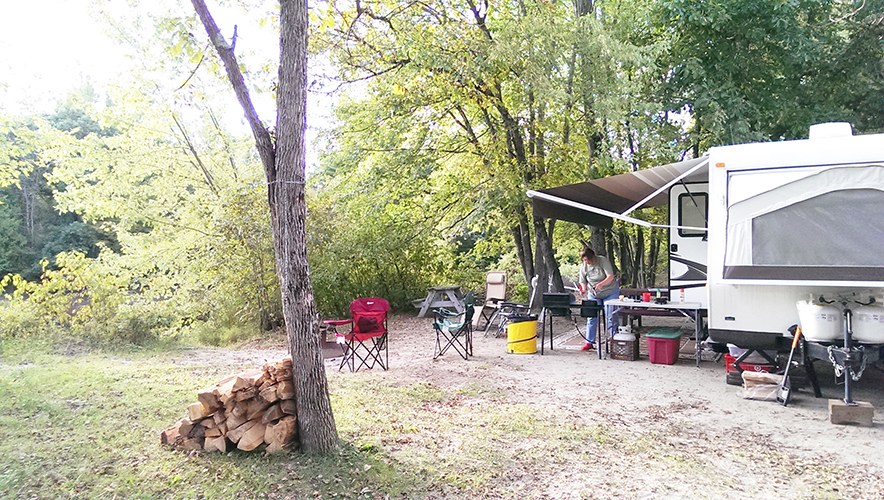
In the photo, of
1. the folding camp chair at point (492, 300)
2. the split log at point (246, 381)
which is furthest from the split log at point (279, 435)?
the folding camp chair at point (492, 300)

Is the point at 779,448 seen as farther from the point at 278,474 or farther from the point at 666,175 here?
the point at 666,175

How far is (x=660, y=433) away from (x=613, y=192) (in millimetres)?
4010

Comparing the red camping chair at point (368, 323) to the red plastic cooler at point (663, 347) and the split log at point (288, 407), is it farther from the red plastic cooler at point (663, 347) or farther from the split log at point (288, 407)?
the red plastic cooler at point (663, 347)

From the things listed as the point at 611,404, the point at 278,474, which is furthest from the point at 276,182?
the point at 611,404

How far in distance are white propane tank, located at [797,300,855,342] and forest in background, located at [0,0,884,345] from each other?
3931 mm

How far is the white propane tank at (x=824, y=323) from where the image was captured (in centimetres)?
409

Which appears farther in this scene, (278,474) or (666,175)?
(666,175)

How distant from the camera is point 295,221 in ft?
10.3

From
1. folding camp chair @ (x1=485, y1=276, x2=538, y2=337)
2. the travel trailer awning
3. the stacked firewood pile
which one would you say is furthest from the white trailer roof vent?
the stacked firewood pile

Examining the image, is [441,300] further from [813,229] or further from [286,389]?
[286,389]

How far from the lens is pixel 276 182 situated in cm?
313

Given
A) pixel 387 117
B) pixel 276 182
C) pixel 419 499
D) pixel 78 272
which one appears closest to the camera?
pixel 419 499

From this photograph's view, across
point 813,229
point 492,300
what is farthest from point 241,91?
point 492,300

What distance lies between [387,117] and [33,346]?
5378 millimetres
